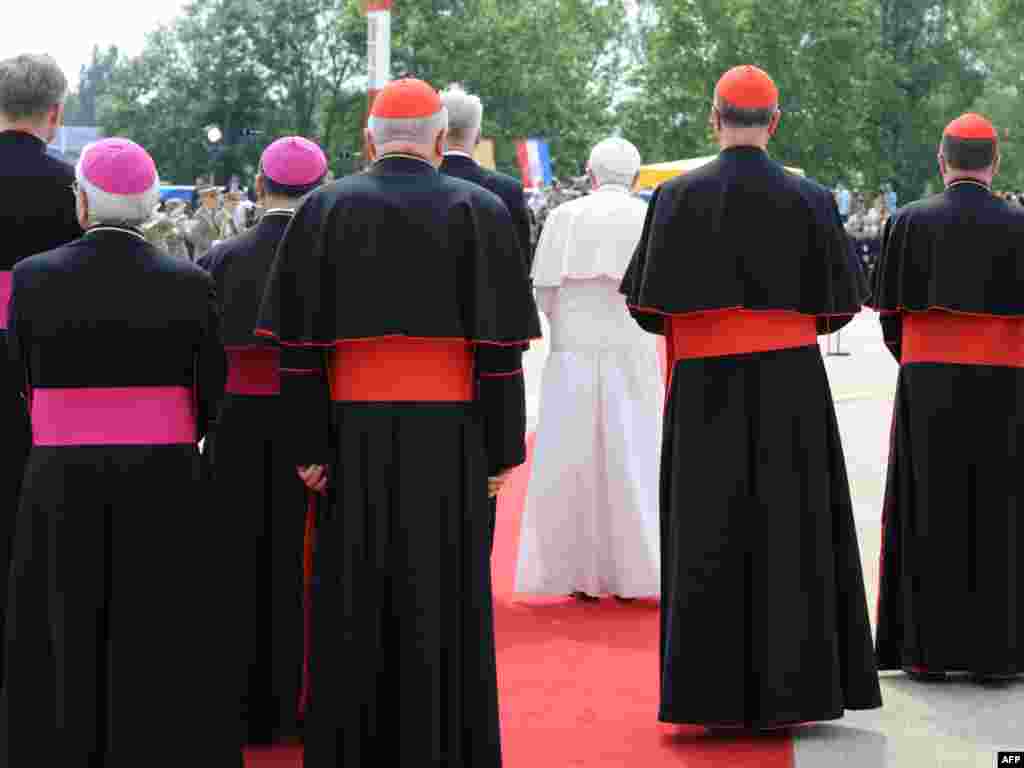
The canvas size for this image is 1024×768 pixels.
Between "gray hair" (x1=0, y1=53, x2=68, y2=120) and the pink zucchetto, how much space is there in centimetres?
79

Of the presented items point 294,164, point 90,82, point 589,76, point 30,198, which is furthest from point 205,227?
point 90,82

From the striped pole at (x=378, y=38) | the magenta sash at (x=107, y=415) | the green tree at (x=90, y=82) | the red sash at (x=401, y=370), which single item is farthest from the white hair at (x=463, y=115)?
the green tree at (x=90, y=82)

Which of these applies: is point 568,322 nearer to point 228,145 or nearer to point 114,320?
point 114,320

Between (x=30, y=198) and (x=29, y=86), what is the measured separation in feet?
1.27

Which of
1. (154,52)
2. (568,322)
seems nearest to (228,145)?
(154,52)

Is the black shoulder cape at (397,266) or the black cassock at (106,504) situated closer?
the black cassock at (106,504)

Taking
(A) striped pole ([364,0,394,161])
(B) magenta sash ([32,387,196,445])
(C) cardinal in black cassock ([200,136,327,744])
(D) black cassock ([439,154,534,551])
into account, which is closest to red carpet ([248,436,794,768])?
(C) cardinal in black cassock ([200,136,327,744])

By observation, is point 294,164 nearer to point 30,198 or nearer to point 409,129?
point 30,198

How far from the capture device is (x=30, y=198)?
6488mm

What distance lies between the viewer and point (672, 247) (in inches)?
271

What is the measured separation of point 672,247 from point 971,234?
1590mm

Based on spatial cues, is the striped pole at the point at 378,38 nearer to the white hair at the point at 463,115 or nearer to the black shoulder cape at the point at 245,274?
the white hair at the point at 463,115

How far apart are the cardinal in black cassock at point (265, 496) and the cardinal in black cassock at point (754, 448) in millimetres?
1373

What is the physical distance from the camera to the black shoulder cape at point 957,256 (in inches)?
302
